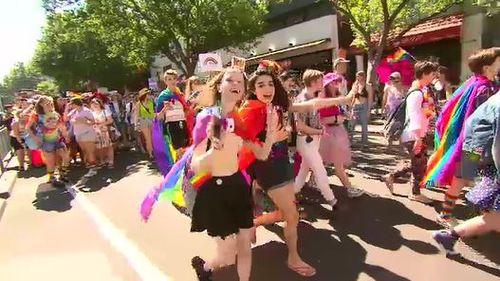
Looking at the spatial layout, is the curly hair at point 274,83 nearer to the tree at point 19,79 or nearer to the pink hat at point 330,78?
the pink hat at point 330,78

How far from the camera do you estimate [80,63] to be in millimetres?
44031

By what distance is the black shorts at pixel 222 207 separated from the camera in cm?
331

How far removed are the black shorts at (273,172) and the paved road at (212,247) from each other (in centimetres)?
79

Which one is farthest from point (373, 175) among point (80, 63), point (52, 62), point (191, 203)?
point (52, 62)

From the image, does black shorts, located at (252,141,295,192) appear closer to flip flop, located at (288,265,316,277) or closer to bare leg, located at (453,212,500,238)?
flip flop, located at (288,265,316,277)

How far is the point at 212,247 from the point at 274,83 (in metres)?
1.91

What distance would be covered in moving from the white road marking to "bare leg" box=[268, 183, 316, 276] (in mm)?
1095

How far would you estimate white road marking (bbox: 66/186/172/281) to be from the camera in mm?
4344

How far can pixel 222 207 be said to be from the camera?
3.32 metres

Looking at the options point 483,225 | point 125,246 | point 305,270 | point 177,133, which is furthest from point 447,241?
point 177,133

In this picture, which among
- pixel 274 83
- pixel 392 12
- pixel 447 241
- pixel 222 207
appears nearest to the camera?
pixel 222 207

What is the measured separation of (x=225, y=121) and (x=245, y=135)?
273 millimetres

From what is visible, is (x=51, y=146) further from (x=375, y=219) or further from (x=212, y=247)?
(x=375, y=219)

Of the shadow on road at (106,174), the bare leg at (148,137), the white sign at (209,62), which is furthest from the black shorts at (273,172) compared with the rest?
the bare leg at (148,137)
